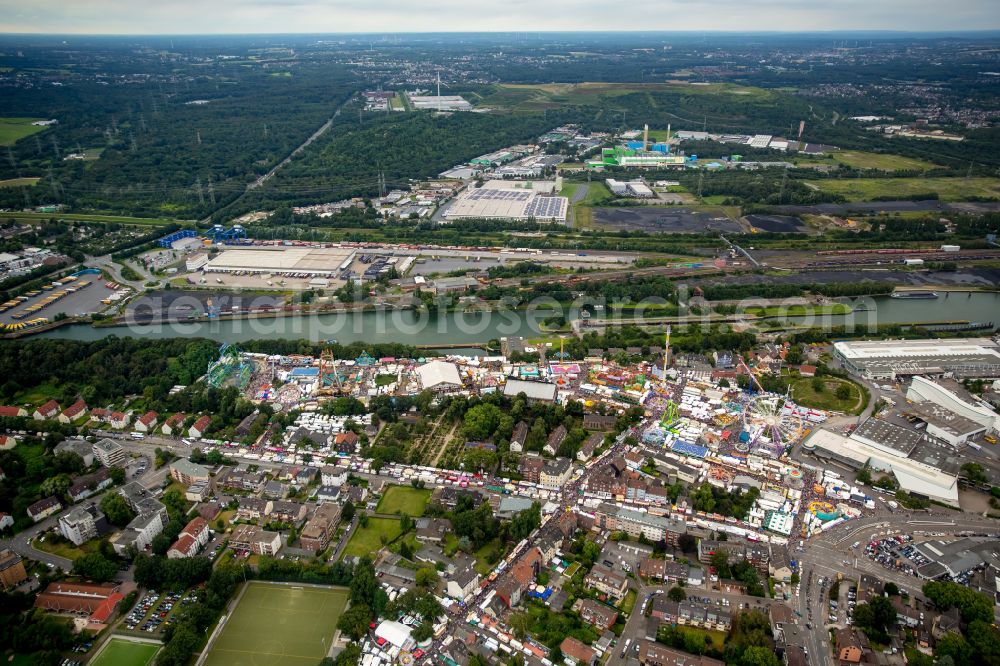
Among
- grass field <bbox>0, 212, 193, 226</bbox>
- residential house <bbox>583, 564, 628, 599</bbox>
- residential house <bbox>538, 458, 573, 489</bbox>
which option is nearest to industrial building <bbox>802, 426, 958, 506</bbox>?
residential house <bbox>538, 458, 573, 489</bbox>

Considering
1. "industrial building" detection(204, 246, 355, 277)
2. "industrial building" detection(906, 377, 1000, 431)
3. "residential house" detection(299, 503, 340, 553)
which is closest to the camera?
"residential house" detection(299, 503, 340, 553)

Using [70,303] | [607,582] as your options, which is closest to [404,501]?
[607,582]

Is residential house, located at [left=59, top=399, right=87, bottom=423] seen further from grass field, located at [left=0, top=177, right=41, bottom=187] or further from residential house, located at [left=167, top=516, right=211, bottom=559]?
grass field, located at [left=0, top=177, right=41, bottom=187]

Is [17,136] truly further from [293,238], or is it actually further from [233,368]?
[233,368]

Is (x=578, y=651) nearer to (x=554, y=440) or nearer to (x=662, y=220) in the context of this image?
(x=554, y=440)

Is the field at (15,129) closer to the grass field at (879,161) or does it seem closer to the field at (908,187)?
the field at (908,187)
